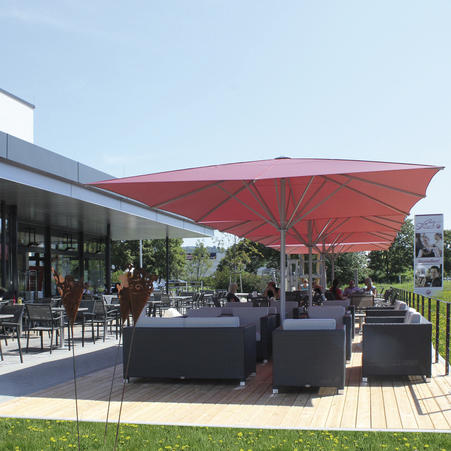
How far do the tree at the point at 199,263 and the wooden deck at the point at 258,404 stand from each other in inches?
1773

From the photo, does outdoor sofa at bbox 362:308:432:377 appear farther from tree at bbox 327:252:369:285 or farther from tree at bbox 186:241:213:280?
tree at bbox 186:241:213:280

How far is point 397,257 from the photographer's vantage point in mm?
74312

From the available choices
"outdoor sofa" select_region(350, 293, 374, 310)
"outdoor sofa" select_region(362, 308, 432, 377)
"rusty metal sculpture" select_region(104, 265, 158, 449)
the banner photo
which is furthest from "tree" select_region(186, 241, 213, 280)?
"rusty metal sculpture" select_region(104, 265, 158, 449)

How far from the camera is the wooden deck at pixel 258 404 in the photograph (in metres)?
5.29

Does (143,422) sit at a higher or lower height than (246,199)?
lower

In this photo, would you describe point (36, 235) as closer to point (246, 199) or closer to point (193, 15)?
point (193, 15)

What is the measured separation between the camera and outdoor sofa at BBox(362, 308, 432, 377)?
22.5ft

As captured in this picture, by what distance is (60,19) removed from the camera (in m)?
13.9

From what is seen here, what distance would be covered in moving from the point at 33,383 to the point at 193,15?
9.18 m

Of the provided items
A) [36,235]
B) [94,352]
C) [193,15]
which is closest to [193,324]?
[94,352]

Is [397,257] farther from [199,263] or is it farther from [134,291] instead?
[134,291]

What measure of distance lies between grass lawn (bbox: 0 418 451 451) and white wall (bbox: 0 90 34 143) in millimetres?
20846

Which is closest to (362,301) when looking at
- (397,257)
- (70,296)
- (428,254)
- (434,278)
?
(434,278)

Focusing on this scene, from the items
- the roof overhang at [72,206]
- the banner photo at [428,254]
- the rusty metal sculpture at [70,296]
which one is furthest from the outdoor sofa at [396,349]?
the banner photo at [428,254]
